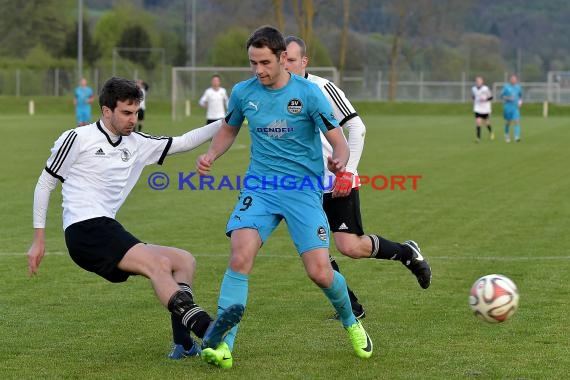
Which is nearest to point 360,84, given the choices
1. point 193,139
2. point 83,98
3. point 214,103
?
point 83,98

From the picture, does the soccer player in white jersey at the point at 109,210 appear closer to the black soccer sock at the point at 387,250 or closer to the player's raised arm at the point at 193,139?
the player's raised arm at the point at 193,139

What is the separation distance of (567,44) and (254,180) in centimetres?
10936

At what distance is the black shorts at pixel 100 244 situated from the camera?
19.9 feet

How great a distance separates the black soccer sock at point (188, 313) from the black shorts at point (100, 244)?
328mm

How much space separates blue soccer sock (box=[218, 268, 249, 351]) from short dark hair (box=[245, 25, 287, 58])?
4.07 ft

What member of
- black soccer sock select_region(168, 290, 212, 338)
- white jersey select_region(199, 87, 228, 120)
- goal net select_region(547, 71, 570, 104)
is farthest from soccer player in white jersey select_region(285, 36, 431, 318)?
goal net select_region(547, 71, 570, 104)

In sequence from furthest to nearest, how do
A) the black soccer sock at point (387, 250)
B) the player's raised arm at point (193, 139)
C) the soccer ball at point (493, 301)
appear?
1. the black soccer sock at point (387, 250)
2. the player's raised arm at point (193, 139)
3. the soccer ball at point (493, 301)

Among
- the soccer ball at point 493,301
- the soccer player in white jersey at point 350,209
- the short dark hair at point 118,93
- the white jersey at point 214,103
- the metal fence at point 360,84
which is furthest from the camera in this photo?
the metal fence at point 360,84

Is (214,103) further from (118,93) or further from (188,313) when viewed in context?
(188,313)

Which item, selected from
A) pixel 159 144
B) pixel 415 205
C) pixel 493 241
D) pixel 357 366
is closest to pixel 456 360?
pixel 357 366

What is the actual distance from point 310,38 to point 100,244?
60.3 meters

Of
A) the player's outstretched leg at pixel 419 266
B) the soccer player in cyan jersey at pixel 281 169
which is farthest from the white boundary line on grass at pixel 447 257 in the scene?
the soccer player in cyan jersey at pixel 281 169

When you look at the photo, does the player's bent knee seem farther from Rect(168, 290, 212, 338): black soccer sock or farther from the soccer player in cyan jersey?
Rect(168, 290, 212, 338): black soccer sock

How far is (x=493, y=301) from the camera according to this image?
6441 millimetres
